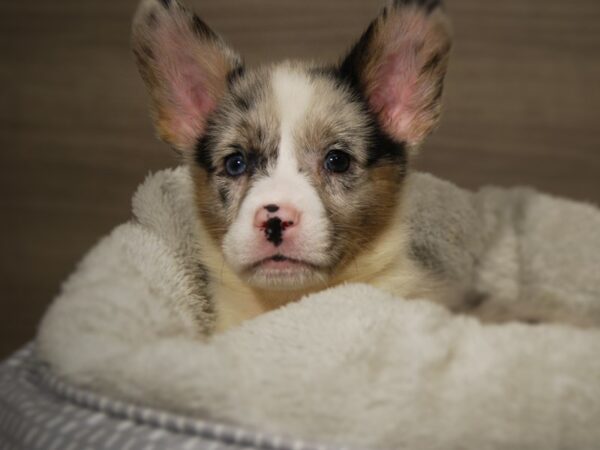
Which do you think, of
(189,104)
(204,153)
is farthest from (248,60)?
(204,153)

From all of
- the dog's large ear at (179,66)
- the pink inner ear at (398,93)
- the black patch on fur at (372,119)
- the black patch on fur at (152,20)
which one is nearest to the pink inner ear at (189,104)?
the dog's large ear at (179,66)

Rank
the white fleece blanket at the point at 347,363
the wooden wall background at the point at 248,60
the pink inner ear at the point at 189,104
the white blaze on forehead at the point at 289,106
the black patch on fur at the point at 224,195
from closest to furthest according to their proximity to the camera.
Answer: the white fleece blanket at the point at 347,363
the white blaze on forehead at the point at 289,106
the black patch on fur at the point at 224,195
the pink inner ear at the point at 189,104
the wooden wall background at the point at 248,60

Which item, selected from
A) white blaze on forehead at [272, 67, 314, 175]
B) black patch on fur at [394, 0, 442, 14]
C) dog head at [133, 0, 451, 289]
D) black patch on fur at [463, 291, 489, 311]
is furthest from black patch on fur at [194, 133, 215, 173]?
black patch on fur at [463, 291, 489, 311]

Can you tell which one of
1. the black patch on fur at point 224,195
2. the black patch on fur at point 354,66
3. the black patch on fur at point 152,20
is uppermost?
the black patch on fur at point 152,20

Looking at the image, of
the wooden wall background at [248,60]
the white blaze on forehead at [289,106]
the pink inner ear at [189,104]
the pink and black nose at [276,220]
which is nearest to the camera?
the pink and black nose at [276,220]

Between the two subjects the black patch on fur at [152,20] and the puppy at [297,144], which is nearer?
the puppy at [297,144]

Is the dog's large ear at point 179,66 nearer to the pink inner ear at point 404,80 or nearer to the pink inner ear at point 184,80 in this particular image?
the pink inner ear at point 184,80

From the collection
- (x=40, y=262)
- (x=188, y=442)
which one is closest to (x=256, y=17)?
(x=40, y=262)

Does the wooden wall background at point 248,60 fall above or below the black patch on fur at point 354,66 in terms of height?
below
